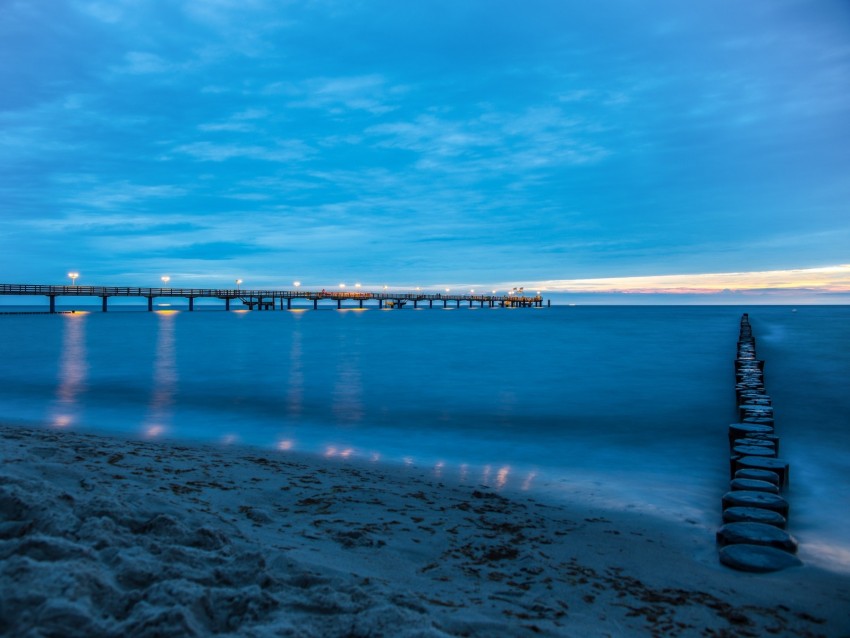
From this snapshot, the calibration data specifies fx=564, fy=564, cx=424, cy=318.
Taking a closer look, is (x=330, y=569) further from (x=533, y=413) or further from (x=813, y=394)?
(x=813, y=394)

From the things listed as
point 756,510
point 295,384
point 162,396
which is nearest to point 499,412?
point 295,384

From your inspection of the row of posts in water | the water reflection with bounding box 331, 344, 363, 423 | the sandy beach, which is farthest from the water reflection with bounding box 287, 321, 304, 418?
the row of posts in water

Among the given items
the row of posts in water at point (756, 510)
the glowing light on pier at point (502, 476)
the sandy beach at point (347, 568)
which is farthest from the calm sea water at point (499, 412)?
the sandy beach at point (347, 568)

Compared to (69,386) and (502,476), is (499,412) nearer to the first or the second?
(502,476)

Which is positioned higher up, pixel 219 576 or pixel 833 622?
pixel 219 576

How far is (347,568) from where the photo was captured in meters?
4.12

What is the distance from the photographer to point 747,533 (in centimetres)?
494

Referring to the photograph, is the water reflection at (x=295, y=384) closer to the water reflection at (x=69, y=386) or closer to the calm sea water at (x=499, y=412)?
the calm sea water at (x=499, y=412)

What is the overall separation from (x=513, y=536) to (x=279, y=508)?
233cm

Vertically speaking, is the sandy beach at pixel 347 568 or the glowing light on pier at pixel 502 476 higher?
the sandy beach at pixel 347 568

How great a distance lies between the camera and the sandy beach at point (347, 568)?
3088mm

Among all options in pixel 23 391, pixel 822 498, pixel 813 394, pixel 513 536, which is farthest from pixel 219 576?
pixel 813 394

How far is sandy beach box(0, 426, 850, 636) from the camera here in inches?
122

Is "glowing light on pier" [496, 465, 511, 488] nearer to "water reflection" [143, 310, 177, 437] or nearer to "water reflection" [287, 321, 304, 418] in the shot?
"water reflection" [287, 321, 304, 418]
